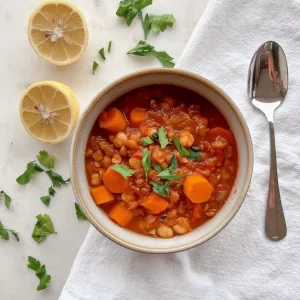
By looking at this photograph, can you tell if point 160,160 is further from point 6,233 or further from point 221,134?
point 6,233

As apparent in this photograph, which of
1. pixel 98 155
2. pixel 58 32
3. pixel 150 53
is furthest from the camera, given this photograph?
pixel 150 53

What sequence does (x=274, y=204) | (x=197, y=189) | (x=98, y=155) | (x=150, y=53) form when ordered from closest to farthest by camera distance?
(x=197, y=189), (x=98, y=155), (x=274, y=204), (x=150, y=53)

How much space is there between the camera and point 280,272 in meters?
2.84

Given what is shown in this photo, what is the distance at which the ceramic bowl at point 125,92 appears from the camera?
2572mm

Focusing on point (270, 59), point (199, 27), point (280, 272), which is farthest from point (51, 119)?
point (280, 272)

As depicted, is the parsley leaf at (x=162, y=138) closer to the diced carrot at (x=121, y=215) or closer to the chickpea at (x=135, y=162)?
the chickpea at (x=135, y=162)

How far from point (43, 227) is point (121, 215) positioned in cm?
62

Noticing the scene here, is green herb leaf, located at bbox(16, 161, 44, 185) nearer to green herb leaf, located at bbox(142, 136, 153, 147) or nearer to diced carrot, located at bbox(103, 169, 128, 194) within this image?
diced carrot, located at bbox(103, 169, 128, 194)

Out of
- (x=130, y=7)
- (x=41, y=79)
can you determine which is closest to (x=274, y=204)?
(x=130, y=7)

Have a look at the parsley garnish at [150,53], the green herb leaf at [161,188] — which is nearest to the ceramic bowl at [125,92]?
the green herb leaf at [161,188]

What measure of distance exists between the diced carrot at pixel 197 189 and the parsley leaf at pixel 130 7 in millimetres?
1044

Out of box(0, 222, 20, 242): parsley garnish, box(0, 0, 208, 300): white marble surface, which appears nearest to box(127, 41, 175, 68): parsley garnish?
box(0, 0, 208, 300): white marble surface

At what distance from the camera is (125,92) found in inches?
105

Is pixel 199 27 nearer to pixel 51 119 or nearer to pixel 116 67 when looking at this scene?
pixel 116 67
